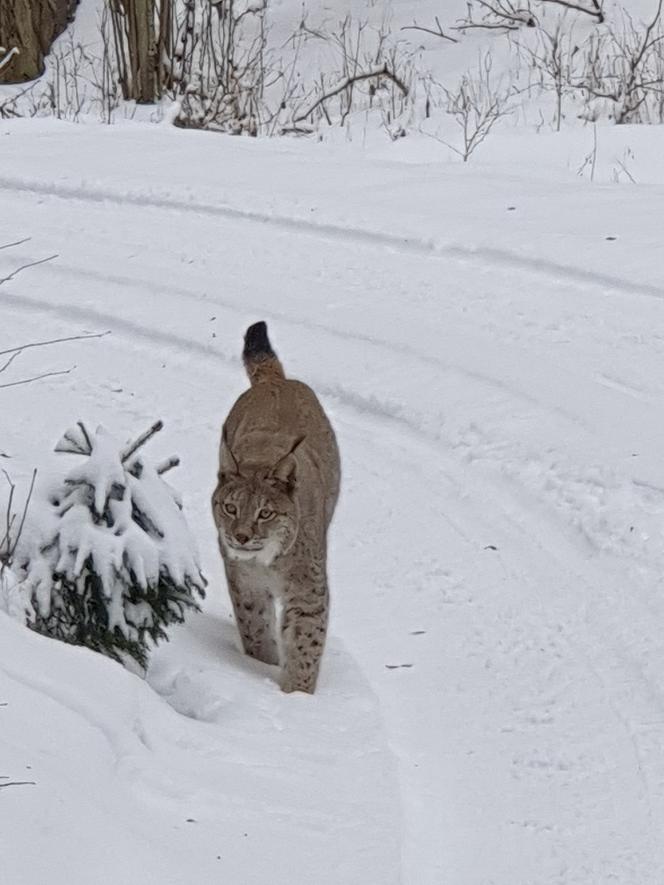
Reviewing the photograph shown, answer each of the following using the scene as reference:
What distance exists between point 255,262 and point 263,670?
3934 millimetres

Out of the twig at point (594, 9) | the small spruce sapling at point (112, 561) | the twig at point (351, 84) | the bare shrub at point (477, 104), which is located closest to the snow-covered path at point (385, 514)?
the small spruce sapling at point (112, 561)

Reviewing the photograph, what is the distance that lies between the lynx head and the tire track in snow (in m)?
3.48

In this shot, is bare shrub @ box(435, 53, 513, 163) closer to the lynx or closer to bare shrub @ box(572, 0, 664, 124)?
bare shrub @ box(572, 0, 664, 124)

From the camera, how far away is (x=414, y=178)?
9.90 metres

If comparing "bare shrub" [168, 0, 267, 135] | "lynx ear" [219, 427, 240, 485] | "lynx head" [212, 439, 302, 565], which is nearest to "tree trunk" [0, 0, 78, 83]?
"bare shrub" [168, 0, 267, 135]

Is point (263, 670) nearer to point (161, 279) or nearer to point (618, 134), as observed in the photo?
point (161, 279)

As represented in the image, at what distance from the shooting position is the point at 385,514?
614cm

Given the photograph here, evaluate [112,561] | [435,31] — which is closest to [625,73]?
[435,31]

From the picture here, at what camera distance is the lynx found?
15.8 feet

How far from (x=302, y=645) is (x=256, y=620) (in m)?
0.27

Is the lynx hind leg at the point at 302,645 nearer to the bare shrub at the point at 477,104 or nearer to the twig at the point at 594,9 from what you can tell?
the bare shrub at the point at 477,104

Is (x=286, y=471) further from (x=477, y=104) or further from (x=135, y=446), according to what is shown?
(x=477, y=104)

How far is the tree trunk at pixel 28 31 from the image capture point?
50.4ft

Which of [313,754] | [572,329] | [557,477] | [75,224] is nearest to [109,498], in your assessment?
[313,754]
